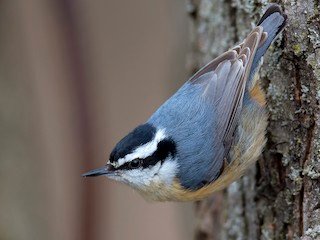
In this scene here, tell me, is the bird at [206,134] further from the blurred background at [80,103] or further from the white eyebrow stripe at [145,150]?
the blurred background at [80,103]

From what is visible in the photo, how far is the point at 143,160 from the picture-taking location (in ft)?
9.78

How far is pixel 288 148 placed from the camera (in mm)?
3018

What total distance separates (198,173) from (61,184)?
309cm

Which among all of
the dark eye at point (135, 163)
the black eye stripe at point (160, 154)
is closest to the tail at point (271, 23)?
the black eye stripe at point (160, 154)

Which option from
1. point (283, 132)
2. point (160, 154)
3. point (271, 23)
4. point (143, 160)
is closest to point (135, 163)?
point (143, 160)

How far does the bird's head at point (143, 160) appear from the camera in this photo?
2908 millimetres

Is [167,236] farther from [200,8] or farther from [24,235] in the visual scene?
[200,8]

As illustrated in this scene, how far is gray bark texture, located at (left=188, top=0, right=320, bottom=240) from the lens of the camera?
9.37 ft

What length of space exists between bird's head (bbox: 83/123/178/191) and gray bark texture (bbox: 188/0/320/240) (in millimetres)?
504

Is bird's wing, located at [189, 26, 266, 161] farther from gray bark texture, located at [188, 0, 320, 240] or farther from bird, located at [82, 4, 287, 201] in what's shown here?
gray bark texture, located at [188, 0, 320, 240]

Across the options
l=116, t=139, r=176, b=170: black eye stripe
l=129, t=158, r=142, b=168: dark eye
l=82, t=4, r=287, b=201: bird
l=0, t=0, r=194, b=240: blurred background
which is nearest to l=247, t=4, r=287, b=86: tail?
l=82, t=4, r=287, b=201: bird

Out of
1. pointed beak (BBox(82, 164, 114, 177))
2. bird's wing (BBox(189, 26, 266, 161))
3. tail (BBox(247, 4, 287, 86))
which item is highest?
tail (BBox(247, 4, 287, 86))

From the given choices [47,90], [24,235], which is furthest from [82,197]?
[47,90]

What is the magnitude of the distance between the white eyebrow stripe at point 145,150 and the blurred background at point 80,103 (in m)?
0.30
